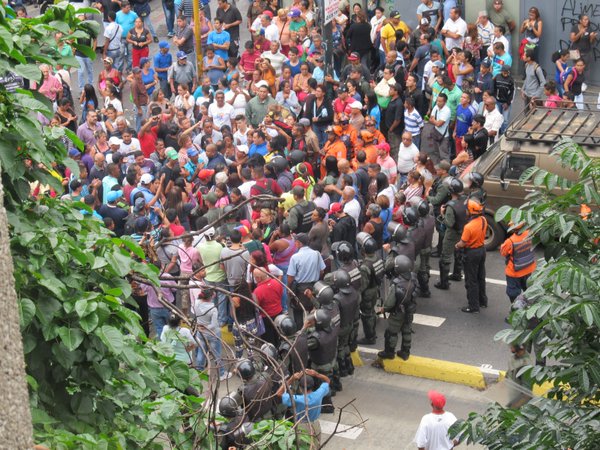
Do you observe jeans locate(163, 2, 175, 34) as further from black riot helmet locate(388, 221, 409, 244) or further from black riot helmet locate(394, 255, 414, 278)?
black riot helmet locate(394, 255, 414, 278)

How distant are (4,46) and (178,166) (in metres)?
10.3

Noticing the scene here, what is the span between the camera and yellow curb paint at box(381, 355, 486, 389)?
511 inches

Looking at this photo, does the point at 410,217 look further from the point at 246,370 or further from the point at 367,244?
the point at 246,370

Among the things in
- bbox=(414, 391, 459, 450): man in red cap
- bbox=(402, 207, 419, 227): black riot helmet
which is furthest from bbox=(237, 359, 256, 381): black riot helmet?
bbox=(402, 207, 419, 227): black riot helmet

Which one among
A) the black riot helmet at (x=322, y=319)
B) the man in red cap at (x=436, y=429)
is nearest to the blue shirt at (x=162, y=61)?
the black riot helmet at (x=322, y=319)

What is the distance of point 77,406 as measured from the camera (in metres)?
6.22

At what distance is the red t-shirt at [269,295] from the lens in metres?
12.7

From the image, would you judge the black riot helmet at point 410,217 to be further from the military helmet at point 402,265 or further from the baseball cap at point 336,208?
the military helmet at point 402,265

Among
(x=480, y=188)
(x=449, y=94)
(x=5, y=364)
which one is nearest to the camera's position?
(x=5, y=364)

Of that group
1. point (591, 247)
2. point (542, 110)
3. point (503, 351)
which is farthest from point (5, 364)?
point (542, 110)

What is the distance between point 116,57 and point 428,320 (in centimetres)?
1125

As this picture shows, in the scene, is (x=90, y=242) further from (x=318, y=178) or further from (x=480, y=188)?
(x=318, y=178)

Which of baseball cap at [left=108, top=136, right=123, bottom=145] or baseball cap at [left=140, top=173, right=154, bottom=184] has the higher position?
baseball cap at [left=140, top=173, right=154, bottom=184]

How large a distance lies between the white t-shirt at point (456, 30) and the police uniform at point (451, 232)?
753cm
